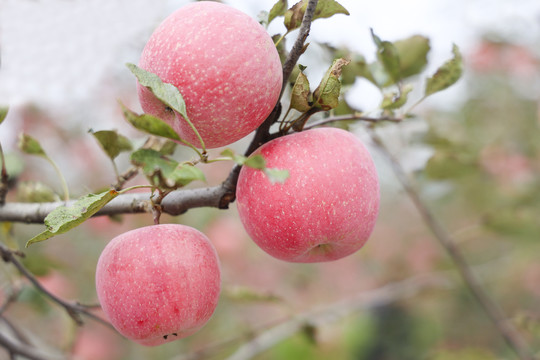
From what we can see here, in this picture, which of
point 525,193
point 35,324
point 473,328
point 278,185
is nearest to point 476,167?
point 525,193

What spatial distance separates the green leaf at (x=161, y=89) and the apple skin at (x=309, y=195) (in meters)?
0.14

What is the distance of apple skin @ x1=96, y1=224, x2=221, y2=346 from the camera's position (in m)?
A: 0.54

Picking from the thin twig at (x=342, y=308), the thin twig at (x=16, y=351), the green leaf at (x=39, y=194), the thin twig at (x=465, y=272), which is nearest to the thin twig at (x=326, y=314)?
the thin twig at (x=342, y=308)

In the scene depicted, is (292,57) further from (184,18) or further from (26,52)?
(26,52)

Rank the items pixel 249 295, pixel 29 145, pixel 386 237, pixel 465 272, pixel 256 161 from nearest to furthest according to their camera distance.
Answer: pixel 256 161, pixel 29 145, pixel 249 295, pixel 465 272, pixel 386 237

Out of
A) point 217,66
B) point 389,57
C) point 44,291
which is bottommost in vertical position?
point 44,291

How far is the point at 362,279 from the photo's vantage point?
110 inches

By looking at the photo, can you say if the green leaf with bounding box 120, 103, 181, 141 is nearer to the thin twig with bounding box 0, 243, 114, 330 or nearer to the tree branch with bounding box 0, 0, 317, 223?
the tree branch with bounding box 0, 0, 317, 223

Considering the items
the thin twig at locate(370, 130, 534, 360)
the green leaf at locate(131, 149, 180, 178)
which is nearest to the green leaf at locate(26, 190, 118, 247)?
the green leaf at locate(131, 149, 180, 178)

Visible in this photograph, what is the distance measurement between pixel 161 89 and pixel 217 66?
0.26ft

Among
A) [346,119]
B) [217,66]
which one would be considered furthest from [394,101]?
[217,66]

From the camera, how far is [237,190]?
1.95ft

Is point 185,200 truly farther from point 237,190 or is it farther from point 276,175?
point 276,175

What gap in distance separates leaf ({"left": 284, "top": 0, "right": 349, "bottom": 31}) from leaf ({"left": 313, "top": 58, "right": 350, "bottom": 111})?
8 centimetres
